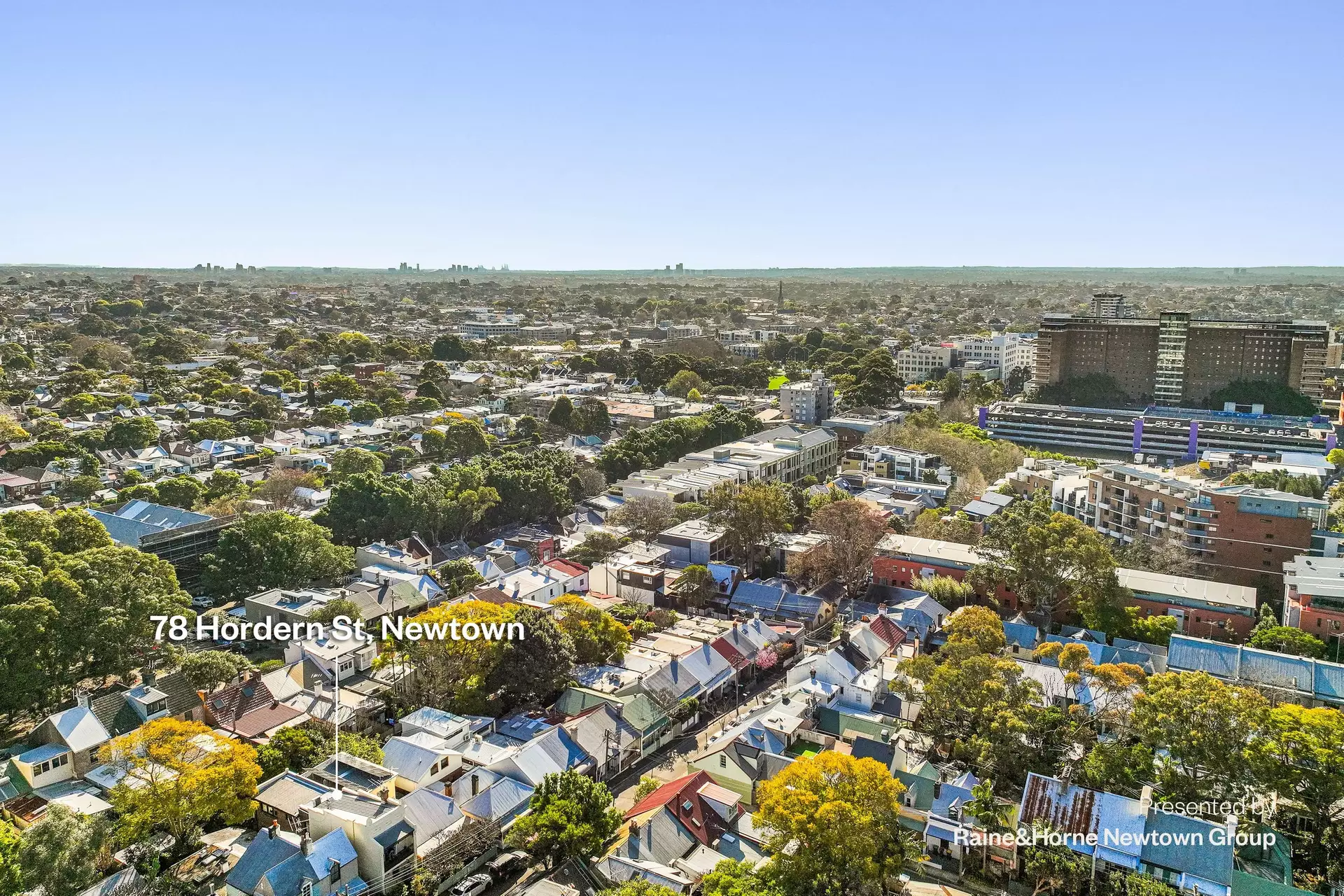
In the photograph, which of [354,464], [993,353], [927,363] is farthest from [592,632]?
[993,353]

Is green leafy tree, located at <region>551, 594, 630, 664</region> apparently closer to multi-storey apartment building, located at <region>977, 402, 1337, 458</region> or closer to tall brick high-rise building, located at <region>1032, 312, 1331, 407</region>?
multi-storey apartment building, located at <region>977, 402, 1337, 458</region>

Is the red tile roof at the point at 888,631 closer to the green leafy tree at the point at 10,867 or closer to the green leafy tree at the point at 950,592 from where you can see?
the green leafy tree at the point at 950,592

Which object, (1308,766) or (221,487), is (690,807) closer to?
(1308,766)

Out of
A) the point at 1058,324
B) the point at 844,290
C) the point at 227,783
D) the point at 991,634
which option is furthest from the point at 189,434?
the point at 844,290

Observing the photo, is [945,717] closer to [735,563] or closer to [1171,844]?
[1171,844]

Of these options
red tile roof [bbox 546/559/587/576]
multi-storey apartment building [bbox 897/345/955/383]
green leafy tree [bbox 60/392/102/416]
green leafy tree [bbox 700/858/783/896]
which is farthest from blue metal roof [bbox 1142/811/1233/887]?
multi-storey apartment building [bbox 897/345/955/383]

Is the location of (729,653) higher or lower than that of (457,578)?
lower

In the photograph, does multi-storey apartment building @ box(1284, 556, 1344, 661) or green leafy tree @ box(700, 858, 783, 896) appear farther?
multi-storey apartment building @ box(1284, 556, 1344, 661)
